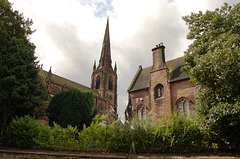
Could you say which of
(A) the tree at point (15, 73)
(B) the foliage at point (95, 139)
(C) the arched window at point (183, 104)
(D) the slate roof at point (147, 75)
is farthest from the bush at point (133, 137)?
(D) the slate roof at point (147, 75)

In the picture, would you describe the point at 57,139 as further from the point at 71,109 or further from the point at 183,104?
the point at 71,109

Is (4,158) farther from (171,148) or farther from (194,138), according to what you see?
(194,138)

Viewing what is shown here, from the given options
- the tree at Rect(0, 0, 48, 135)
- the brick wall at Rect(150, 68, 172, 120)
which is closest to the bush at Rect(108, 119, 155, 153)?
the tree at Rect(0, 0, 48, 135)

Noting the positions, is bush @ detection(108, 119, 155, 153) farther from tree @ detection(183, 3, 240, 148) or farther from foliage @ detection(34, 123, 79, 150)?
tree @ detection(183, 3, 240, 148)

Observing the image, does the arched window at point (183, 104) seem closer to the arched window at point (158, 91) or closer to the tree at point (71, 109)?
the arched window at point (158, 91)

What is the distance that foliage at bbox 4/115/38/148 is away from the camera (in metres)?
10.1

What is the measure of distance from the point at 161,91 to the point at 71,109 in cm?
1554

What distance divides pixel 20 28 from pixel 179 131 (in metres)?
16.1

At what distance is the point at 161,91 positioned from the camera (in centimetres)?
1958

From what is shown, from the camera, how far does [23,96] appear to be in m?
13.2

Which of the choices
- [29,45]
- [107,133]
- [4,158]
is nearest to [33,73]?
[29,45]

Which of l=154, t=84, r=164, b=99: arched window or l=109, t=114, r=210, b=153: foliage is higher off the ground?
l=154, t=84, r=164, b=99: arched window

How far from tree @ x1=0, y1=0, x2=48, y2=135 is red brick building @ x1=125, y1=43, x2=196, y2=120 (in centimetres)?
1000

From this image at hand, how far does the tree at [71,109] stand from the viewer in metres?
27.0
